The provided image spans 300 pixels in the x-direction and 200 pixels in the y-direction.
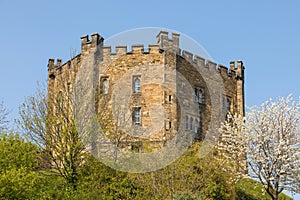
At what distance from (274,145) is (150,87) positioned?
10175 millimetres

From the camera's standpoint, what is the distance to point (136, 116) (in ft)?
117

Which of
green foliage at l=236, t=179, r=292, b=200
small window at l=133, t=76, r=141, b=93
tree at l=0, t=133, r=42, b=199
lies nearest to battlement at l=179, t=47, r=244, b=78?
small window at l=133, t=76, r=141, b=93

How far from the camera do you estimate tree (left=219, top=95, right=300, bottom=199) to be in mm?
28422

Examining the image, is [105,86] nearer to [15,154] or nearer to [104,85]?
[104,85]

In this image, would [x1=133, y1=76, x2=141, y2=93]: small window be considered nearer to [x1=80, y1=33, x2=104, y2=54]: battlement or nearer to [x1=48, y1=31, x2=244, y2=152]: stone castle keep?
[x1=48, y1=31, x2=244, y2=152]: stone castle keep

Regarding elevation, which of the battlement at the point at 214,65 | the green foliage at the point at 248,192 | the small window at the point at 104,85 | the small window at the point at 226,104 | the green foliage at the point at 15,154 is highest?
the battlement at the point at 214,65

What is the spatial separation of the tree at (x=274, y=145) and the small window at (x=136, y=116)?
23.5 ft

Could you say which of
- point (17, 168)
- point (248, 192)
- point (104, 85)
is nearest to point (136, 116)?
point (104, 85)

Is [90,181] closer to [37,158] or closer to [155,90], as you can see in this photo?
[37,158]

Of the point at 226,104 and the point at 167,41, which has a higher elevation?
the point at 167,41

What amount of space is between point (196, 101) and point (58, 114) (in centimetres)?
1318

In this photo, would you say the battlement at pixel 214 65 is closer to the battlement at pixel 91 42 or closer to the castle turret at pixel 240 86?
the castle turret at pixel 240 86

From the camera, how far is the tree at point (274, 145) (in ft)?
93.2

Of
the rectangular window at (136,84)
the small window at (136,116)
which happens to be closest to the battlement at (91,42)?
the rectangular window at (136,84)
